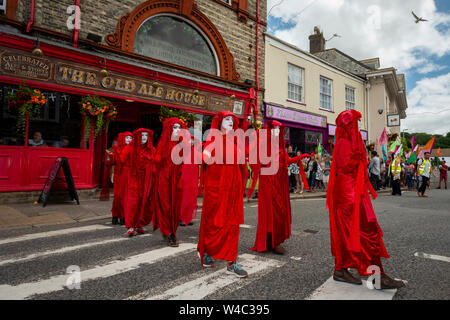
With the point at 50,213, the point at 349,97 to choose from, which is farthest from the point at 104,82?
the point at 349,97

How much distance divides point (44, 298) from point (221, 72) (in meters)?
12.3

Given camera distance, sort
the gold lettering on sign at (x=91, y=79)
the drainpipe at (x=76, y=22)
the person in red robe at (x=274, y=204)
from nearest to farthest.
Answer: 1. the person in red robe at (x=274, y=204)
2. the drainpipe at (x=76, y=22)
3. the gold lettering on sign at (x=91, y=79)

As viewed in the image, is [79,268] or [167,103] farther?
[167,103]

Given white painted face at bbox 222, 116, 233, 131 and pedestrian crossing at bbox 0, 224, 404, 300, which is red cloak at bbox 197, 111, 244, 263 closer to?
white painted face at bbox 222, 116, 233, 131

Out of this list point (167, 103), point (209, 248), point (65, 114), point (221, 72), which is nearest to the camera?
point (209, 248)

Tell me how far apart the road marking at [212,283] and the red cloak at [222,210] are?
25 centimetres

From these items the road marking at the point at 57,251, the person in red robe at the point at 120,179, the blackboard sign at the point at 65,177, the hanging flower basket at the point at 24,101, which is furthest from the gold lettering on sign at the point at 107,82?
the road marking at the point at 57,251

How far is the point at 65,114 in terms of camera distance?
988 centimetres

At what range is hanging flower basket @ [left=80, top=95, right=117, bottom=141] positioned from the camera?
9.05 m

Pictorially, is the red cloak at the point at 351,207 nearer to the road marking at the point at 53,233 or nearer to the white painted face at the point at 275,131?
the white painted face at the point at 275,131

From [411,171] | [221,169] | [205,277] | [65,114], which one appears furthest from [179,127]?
[411,171]

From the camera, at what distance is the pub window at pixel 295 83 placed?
16.9 metres

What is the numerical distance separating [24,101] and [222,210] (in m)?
7.36
